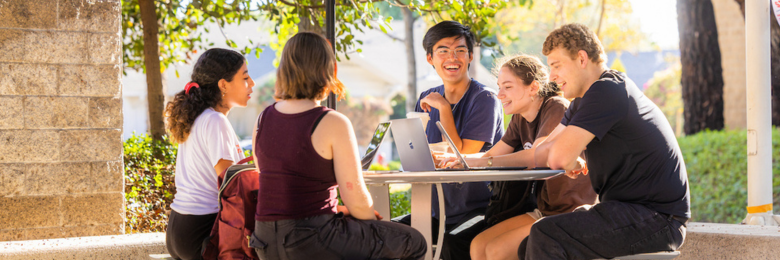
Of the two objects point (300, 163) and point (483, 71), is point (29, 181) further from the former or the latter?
point (483, 71)

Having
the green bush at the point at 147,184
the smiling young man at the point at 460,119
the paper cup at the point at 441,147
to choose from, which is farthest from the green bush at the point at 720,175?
the green bush at the point at 147,184

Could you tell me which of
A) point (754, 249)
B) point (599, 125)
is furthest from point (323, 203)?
point (754, 249)

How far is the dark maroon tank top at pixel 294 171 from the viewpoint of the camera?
2270 millimetres

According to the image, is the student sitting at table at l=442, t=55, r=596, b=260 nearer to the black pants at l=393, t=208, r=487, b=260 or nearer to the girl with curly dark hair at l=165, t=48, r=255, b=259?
the black pants at l=393, t=208, r=487, b=260

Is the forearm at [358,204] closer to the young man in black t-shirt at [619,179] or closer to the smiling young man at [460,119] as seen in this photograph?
the young man in black t-shirt at [619,179]

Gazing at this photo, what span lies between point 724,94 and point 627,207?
313 inches

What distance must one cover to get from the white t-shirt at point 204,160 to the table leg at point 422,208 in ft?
2.69

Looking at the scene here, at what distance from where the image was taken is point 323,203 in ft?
7.62

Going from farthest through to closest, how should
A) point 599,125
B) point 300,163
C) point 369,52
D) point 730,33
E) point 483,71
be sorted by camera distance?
point 369,52 → point 483,71 → point 730,33 → point 599,125 → point 300,163

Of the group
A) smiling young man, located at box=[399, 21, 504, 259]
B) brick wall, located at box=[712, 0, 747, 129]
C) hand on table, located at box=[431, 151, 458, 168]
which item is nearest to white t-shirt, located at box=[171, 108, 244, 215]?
hand on table, located at box=[431, 151, 458, 168]

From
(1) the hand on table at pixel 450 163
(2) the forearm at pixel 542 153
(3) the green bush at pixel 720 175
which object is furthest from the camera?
(3) the green bush at pixel 720 175

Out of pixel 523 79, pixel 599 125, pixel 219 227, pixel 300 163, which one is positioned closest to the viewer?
pixel 300 163

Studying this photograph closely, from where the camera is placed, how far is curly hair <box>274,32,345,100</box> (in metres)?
2.35

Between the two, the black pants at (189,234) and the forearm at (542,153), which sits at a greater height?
the forearm at (542,153)
